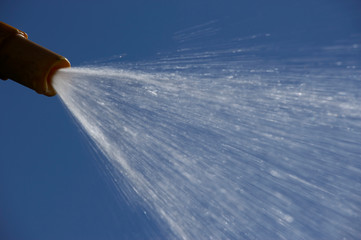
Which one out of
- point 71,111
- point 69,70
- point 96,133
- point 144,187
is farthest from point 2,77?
point 144,187

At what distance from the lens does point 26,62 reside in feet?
6.84

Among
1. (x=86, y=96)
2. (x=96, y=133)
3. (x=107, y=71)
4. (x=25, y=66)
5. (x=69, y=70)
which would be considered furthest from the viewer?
(x=107, y=71)

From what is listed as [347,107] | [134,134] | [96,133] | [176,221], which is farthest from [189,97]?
[347,107]

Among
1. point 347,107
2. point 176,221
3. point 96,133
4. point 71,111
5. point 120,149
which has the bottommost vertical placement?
point 176,221

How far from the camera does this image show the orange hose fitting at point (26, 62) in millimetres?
2082

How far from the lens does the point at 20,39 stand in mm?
2164

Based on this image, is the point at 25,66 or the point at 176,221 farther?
the point at 176,221

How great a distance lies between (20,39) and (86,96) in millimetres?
679

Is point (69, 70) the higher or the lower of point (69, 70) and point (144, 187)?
the higher

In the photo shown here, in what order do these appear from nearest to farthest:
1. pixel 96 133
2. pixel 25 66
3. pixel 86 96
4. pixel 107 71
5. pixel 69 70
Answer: pixel 25 66, pixel 69 70, pixel 86 96, pixel 96 133, pixel 107 71

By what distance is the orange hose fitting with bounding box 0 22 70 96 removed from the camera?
208 cm

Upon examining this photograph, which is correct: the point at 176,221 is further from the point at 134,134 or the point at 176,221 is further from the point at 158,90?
the point at 158,90

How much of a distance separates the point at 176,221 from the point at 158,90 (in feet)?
3.82

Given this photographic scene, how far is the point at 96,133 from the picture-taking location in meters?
2.89
